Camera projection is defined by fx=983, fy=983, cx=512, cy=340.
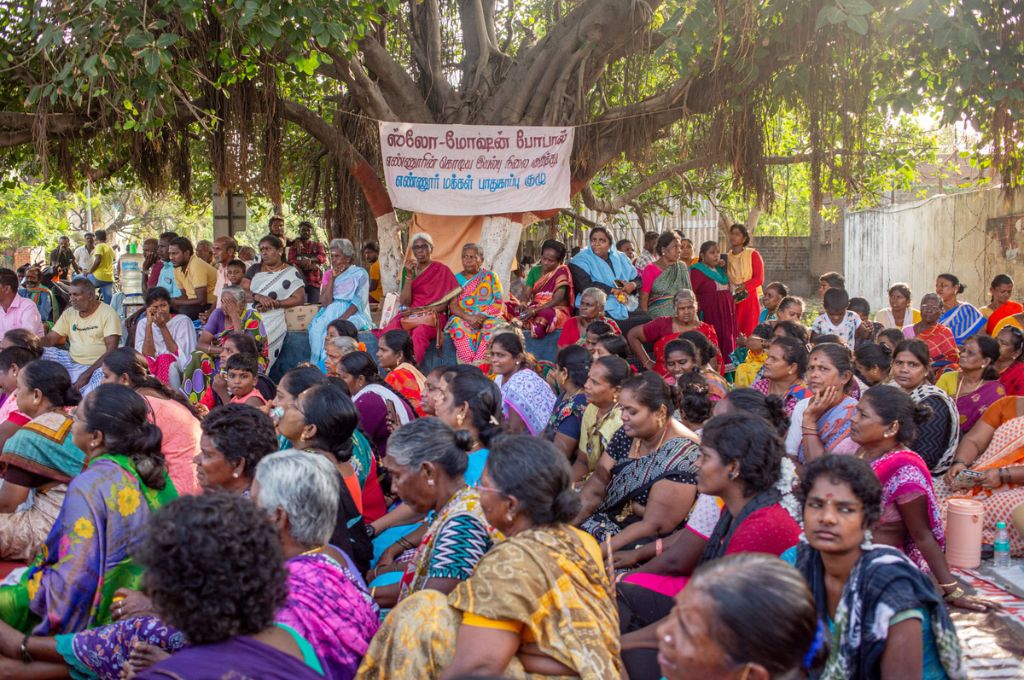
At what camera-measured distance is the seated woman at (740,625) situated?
1949mm

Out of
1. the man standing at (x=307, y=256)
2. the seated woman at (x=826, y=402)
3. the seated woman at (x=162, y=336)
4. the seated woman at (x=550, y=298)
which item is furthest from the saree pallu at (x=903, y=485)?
the man standing at (x=307, y=256)

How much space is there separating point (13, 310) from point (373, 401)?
5.03 meters

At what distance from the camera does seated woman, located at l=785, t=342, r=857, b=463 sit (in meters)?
4.80

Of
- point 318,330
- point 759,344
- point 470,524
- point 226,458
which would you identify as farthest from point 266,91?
point 470,524

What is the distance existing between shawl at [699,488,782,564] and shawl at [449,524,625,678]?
84cm

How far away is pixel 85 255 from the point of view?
1642 cm

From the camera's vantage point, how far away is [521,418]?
19.7 feet

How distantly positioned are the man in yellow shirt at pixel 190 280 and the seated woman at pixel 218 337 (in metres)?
1.45

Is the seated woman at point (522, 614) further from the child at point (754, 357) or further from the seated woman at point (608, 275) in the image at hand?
the seated woman at point (608, 275)

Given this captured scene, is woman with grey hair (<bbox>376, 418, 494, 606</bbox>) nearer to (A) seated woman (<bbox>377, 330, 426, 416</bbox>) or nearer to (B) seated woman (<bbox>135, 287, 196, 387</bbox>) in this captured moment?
(A) seated woman (<bbox>377, 330, 426, 416</bbox>)

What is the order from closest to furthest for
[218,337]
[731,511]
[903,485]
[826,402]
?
1. [731,511]
2. [903,485]
3. [826,402]
4. [218,337]

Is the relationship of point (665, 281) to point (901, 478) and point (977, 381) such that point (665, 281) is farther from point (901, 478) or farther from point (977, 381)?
point (901, 478)

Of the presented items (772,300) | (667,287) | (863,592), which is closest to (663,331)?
(772,300)

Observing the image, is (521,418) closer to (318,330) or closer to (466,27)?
(318,330)
